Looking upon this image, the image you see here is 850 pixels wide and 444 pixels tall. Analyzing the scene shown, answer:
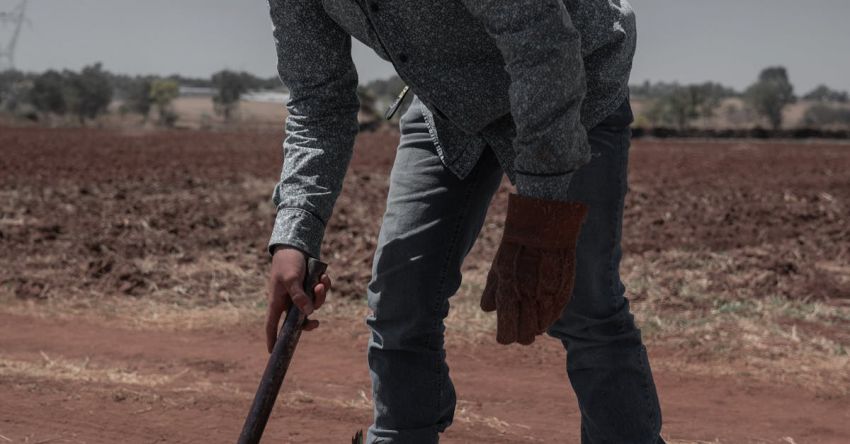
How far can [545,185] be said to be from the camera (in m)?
2.10

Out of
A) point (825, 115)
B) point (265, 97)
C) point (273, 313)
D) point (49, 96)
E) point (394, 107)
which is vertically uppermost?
point (825, 115)

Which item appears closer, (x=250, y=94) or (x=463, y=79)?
(x=463, y=79)

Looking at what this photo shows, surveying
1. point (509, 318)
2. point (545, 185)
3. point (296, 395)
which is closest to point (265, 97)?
point (296, 395)

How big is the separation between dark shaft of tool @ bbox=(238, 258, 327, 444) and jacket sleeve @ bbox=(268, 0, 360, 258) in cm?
7

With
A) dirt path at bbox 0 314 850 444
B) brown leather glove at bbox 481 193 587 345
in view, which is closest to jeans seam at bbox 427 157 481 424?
brown leather glove at bbox 481 193 587 345

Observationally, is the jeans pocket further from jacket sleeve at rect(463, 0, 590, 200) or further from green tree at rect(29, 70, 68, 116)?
green tree at rect(29, 70, 68, 116)

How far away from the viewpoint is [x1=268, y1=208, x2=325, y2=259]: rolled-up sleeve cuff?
7.90 feet

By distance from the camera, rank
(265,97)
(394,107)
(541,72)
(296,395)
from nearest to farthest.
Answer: (541,72)
(394,107)
(296,395)
(265,97)

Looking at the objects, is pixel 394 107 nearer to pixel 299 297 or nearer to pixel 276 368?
pixel 299 297

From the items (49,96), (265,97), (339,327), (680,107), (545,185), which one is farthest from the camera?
(265,97)

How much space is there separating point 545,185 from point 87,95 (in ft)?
223

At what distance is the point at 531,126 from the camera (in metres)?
2.00

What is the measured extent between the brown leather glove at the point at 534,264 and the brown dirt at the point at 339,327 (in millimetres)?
1560

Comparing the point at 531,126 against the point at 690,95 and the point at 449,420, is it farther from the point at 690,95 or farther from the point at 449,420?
the point at 690,95
